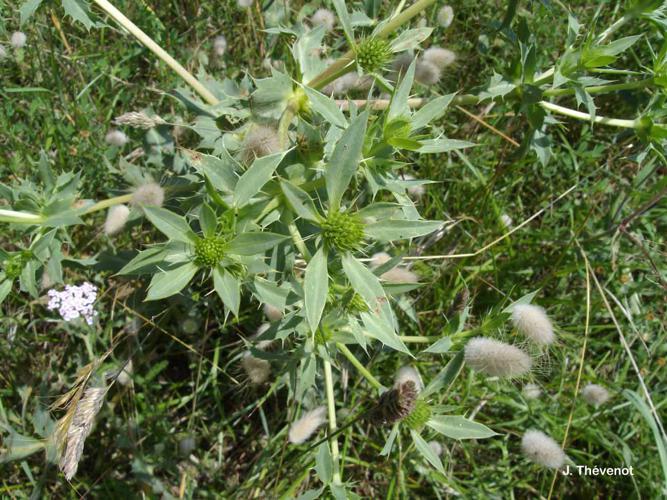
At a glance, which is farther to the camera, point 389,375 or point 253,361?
point 389,375

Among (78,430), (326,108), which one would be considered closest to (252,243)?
(326,108)

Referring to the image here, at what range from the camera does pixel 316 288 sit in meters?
1.74

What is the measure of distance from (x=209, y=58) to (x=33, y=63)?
104cm

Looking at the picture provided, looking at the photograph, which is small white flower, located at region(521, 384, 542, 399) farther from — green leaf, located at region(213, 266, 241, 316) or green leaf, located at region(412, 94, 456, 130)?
green leaf, located at region(213, 266, 241, 316)

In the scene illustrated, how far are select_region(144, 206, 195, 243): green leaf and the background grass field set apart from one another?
3.28 feet

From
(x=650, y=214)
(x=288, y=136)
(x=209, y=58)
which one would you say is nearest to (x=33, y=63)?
(x=209, y=58)

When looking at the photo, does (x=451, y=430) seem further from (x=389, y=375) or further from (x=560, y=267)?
(x=560, y=267)

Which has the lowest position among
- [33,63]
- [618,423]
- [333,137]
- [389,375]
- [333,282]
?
[618,423]

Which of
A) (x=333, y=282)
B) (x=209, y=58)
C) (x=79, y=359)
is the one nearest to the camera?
(x=333, y=282)

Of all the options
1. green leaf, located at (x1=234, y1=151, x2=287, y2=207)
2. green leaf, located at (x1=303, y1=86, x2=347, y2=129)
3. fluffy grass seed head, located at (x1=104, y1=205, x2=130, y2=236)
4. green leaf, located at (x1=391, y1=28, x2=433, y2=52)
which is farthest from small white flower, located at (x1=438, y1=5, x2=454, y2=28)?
fluffy grass seed head, located at (x1=104, y1=205, x2=130, y2=236)

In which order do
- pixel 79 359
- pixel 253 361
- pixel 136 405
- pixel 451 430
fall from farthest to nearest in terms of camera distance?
pixel 136 405 → pixel 79 359 → pixel 253 361 → pixel 451 430

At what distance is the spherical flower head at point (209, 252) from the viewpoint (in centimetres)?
186

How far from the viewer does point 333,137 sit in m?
2.28

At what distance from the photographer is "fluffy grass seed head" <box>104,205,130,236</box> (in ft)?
8.21
